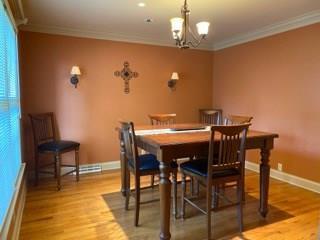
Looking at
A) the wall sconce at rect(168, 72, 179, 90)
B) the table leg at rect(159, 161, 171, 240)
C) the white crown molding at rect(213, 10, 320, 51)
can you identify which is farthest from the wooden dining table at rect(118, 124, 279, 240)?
the wall sconce at rect(168, 72, 179, 90)

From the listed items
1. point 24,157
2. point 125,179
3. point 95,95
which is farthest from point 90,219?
point 95,95

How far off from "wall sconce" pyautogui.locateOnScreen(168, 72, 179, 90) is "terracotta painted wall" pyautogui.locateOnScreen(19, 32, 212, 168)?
0.28ft

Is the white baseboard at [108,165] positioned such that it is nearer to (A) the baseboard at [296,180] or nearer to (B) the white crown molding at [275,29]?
(A) the baseboard at [296,180]

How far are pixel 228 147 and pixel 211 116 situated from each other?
2.74 meters

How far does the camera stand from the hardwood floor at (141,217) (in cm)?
232

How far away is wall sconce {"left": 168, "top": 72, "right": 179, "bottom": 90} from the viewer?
4.64 metres

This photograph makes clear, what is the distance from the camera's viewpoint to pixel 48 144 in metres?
3.59

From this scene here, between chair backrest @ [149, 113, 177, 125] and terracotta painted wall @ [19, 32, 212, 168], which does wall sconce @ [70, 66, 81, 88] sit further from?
chair backrest @ [149, 113, 177, 125]

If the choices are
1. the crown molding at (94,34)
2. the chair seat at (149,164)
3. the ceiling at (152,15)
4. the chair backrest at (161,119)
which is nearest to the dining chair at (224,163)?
the chair seat at (149,164)

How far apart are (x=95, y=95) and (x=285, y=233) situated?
3.31 metres

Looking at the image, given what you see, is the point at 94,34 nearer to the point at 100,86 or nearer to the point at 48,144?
the point at 100,86

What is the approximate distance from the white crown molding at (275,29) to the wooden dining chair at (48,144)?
10.7 feet

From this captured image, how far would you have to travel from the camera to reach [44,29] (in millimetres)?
3812

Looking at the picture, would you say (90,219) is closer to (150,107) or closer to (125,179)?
(125,179)
